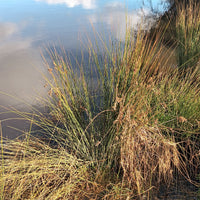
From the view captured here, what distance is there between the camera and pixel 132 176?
4.84 ft

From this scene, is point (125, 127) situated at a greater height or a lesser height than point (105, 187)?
greater

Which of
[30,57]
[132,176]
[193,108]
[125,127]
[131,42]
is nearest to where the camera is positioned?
[125,127]

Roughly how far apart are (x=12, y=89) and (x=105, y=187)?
2964 mm

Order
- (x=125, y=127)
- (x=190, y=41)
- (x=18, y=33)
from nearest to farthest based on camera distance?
(x=125, y=127) < (x=190, y=41) < (x=18, y=33)

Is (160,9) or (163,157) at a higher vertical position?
(160,9)

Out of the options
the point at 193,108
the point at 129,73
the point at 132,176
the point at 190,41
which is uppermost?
the point at 190,41

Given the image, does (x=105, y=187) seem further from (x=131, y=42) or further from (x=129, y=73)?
(x=131, y=42)

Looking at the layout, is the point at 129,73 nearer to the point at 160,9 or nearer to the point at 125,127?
the point at 125,127

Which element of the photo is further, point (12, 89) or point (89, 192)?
point (12, 89)

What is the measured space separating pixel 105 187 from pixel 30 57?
4441 millimetres

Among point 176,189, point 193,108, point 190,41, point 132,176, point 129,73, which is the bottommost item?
point 176,189

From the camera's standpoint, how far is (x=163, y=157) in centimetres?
153

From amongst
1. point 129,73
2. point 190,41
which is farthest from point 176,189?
point 190,41

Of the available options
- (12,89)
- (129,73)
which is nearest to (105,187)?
(129,73)
